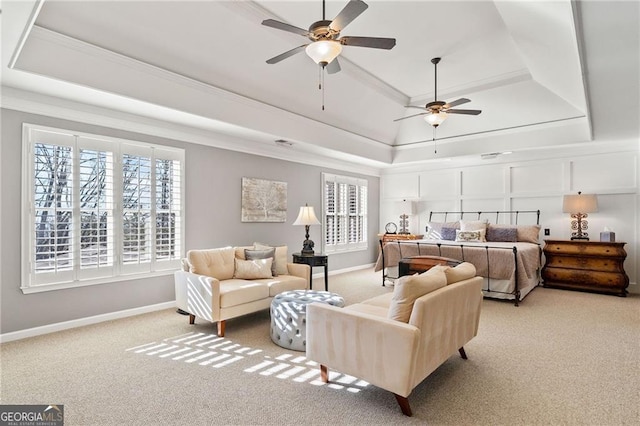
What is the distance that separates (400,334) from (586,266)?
18.3ft

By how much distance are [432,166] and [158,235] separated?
6.28m

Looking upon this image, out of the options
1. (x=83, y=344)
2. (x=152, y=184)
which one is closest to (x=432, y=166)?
(x=152, y=184)

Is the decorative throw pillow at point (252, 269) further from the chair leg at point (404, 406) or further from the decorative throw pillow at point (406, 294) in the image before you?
the chair leg at point (404, 406)

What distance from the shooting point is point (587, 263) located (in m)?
5.84

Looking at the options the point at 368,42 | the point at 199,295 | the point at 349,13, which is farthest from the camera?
the point at 199,295

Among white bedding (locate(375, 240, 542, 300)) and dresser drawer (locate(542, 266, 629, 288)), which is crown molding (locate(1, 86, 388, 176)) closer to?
white bedding (locate(375, 240, 542, 300))

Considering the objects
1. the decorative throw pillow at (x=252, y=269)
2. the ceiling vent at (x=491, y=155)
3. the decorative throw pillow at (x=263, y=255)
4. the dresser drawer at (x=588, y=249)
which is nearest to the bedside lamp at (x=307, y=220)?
the decorative throw pillow at (x=263, y=255)

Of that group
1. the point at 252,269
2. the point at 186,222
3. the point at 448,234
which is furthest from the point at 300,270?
the point at 448,234

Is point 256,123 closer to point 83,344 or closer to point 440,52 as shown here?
point 440,52

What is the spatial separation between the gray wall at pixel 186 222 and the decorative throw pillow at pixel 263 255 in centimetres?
95

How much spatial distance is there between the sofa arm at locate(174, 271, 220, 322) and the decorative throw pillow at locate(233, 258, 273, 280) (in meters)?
0.67

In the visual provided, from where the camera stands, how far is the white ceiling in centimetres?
281

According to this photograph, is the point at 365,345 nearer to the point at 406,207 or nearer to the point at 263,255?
the point at 263,255

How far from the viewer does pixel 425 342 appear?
2314 millimetres
